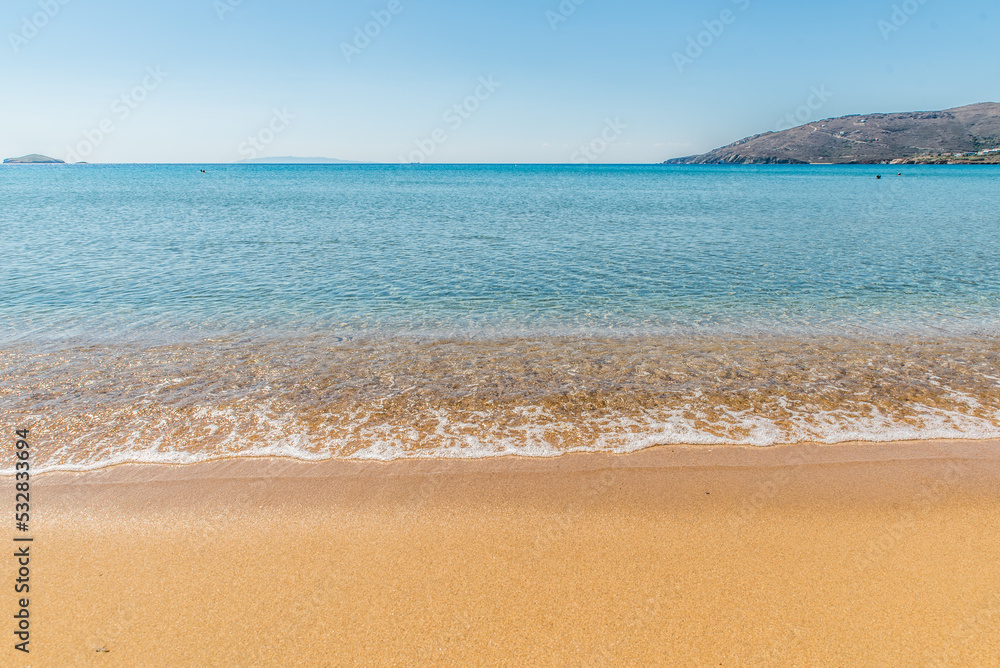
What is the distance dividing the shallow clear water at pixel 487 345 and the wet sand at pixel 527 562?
0.81 m

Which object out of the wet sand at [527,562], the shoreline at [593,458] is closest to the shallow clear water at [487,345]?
the shoreline at [593,458]

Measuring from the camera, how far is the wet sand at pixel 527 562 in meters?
4.25

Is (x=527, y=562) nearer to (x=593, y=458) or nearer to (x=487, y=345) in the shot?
(x=593, y=458)

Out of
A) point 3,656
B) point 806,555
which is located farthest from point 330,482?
point 806,555

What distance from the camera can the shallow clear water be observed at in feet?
26.4

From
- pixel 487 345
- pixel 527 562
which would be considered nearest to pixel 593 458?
pixel 527 562

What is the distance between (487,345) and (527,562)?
7.34 meters

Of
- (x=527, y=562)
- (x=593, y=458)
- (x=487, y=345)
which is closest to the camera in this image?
(x=527, y=562)

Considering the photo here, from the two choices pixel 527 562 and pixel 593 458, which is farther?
pixel 593 458

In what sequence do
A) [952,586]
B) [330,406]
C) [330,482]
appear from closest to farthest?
1. [952,586]
2. [330,482]
3. [330,406]

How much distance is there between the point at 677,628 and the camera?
14.4ft

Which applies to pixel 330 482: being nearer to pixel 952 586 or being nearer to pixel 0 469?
pixel 0 469

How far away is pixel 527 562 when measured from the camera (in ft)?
16.8

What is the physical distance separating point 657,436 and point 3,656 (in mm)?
→ 7507
